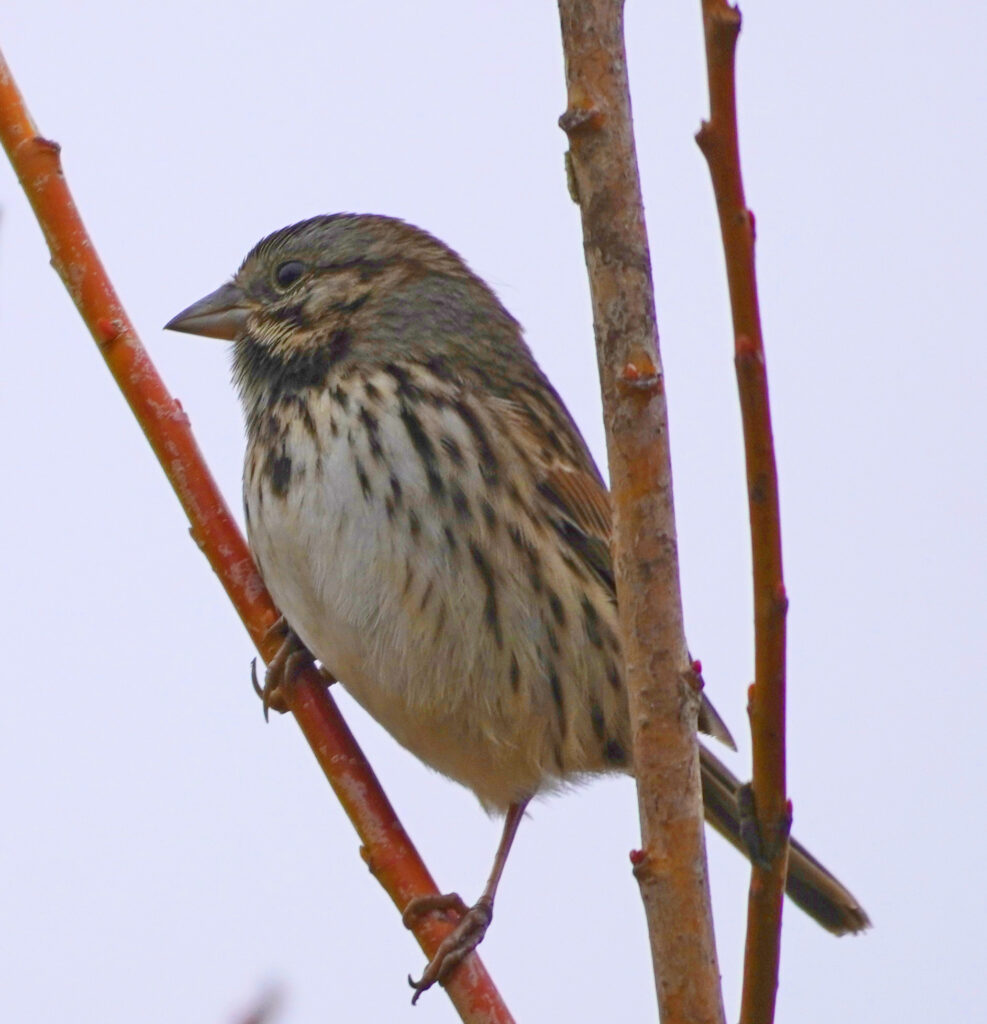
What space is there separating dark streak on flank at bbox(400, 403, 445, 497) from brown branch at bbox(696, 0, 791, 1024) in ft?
6.00

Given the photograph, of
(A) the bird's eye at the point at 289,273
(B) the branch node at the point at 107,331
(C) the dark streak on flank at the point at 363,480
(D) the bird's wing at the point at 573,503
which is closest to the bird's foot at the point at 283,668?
(C) the dark streak on flank at the point at 363,480

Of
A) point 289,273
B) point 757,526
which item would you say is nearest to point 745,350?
point 757,526

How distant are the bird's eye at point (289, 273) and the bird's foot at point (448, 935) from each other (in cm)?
173

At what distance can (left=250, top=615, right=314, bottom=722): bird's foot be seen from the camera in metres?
3.73

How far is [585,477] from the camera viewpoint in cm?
410

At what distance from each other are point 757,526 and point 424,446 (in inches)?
79.3

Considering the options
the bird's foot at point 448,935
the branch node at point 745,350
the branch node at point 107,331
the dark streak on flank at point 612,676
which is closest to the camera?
the branch node at point 745,350

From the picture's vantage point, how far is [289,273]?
439 centimetres

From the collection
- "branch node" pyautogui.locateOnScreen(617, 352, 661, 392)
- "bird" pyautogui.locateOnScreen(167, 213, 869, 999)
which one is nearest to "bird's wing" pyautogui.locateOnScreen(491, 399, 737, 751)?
"bird" pyautogui.locateOnScreen(167, 213, 869, 999)

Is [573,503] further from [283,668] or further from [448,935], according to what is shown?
[448,935]

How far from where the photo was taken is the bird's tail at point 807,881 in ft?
14.8

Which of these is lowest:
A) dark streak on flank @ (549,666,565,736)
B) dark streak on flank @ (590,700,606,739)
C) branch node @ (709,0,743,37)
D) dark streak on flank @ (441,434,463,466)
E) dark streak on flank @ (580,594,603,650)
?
dark streak on flank @ (590,700,606,739)

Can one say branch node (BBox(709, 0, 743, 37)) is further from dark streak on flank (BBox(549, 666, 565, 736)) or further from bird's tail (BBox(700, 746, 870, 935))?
bird's tail (BBox(700, 746, 870, 935))

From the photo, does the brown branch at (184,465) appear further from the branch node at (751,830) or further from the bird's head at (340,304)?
the branch node at (751,830)
